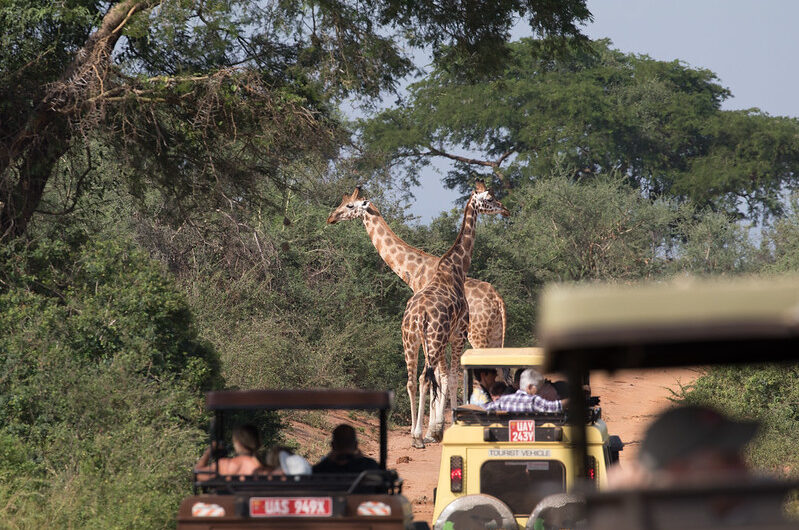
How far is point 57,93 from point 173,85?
142 cm

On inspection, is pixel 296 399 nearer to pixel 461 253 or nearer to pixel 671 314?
pixel 671 314

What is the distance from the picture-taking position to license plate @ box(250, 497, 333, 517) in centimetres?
634

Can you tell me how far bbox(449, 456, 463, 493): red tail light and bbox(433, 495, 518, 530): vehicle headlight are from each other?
49cm

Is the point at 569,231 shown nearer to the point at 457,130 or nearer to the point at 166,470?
the point at 457,130

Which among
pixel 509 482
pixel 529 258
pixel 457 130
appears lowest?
pixel 509 482

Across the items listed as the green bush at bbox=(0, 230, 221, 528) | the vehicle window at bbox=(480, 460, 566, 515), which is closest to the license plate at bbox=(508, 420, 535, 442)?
the vehicle window at bbox=(480, 460, 566, 515)

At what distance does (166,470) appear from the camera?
1026 cm

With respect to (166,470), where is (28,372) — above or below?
above

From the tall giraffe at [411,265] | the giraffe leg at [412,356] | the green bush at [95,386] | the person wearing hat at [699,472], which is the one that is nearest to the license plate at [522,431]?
the green bush at [95,386]

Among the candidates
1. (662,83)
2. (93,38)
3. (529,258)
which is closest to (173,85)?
(93,38)

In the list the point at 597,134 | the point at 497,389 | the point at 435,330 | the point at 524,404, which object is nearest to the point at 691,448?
the point at 524,404

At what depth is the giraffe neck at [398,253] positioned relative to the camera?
64.6ft

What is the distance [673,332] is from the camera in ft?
11.4

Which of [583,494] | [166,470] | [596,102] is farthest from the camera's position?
[596,102]
